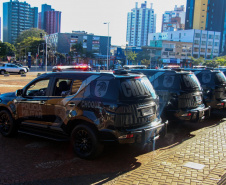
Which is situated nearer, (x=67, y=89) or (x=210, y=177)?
(x=210, y=177)

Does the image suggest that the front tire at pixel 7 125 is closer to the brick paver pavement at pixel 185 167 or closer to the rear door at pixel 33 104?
the rear door at pixel 33 104

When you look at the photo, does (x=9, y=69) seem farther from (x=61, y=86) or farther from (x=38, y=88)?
(x=61, y=86)

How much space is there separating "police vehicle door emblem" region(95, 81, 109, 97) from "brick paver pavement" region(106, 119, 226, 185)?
1535 mm

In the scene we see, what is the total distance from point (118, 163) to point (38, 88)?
9.64 ft

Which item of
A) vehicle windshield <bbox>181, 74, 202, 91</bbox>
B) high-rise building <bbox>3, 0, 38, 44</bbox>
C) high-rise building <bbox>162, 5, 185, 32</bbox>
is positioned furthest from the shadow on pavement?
high-rise building <bbox>3, 0, 38, 44</bbox>

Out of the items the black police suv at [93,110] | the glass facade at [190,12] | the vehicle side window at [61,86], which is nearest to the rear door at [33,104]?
the black police suv at [93,110]

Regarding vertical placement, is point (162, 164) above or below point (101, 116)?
below

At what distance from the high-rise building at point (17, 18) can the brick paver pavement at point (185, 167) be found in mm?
198325

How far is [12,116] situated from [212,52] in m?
106

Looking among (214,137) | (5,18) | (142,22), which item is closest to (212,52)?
(142,22)

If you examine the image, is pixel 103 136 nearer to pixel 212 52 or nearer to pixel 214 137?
pixel 214 137

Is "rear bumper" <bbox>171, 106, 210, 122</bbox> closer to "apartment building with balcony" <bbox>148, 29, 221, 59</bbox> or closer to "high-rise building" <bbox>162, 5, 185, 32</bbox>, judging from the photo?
"apartment building with balcony" <bbox>148, 29, 221, 59</bbox>

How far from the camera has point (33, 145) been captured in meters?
6.00

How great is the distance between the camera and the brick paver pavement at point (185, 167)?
14.1 ft
